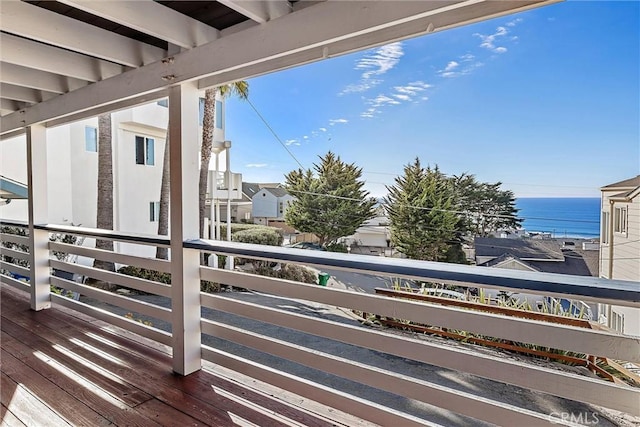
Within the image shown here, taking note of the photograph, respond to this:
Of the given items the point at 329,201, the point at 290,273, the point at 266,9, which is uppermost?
the point at 266,9

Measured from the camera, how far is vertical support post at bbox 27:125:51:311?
3.39 meters

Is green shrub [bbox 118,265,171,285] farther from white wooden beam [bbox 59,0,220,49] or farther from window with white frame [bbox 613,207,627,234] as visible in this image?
window with white frame [bbox 613,207,627,234]

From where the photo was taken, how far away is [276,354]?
194 centimetres

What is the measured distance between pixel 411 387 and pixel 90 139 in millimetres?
9624

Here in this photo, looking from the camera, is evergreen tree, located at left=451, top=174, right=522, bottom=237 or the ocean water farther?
evergreen tree, located at left=451, top=174, right=522, bottom=237

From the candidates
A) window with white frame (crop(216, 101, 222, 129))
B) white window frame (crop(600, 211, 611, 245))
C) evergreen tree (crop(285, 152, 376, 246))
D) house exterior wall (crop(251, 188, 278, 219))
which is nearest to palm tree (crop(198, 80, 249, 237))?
window with white frame (crop(216, 101, 222, 129))

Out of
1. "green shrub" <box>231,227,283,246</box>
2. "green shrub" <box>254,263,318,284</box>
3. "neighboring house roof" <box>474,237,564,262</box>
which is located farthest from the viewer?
"green shrub" <box>231,227,283,246</box>

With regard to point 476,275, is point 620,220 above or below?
above

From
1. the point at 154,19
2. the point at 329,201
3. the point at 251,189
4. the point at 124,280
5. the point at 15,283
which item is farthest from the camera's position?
the point at 251,189

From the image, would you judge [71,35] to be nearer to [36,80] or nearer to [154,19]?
[154,19]

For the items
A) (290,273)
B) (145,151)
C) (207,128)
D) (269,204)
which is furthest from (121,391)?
(269,204)

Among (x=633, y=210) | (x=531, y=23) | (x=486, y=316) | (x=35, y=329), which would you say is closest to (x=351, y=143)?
(x=531, y=23)

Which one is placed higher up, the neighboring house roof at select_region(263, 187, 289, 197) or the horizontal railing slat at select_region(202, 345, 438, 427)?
the neighboring house roof at select_region(263, 187, 289, 197)

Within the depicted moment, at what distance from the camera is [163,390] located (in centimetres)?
203
